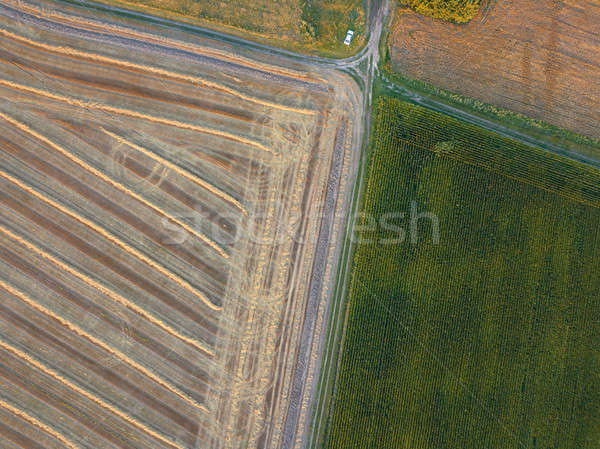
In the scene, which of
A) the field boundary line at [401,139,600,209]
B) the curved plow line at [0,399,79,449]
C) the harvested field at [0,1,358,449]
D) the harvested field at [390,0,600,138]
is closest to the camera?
the curved plow line at [0,399,79,449]

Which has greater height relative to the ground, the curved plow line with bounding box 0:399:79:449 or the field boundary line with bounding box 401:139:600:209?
the field boundary line with bounding box 401:139:600:209

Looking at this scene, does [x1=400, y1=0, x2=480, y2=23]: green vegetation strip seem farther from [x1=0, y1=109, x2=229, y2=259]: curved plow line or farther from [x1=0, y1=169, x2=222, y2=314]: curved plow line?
[x1=0, y1=169, x2=222, y2=314]: curved plow line

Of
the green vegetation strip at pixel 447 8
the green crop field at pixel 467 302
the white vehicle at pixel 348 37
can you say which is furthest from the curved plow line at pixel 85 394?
the green vegetation strip at pixel 447 8

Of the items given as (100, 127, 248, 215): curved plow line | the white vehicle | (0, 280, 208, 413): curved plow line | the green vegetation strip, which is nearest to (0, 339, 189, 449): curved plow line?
(0, 280, 208, 413): curved plow line

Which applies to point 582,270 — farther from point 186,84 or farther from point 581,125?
point 186,84

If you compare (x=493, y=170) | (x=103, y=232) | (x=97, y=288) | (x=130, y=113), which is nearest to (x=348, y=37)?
(x=493, y=170)

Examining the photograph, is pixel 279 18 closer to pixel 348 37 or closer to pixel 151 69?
pixel 348 37

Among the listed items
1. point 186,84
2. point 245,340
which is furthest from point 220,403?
point 186,84
